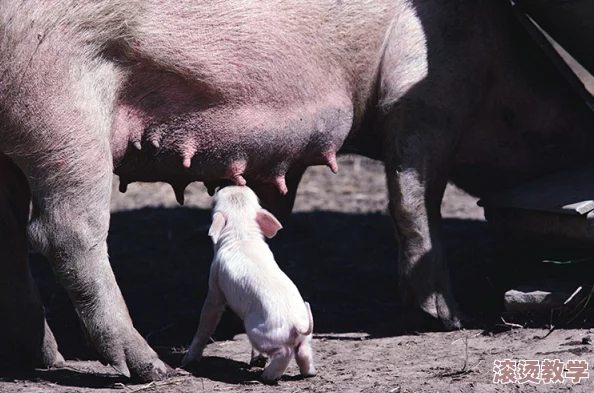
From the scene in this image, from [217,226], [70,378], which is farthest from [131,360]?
[217,226]

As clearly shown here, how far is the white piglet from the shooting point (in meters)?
3.56

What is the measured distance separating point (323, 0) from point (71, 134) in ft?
4.54

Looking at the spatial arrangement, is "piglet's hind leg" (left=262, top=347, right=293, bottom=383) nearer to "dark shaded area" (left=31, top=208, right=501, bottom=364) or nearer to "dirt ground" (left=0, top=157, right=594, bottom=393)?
"dirt ground" (left=0, top=157, right=594, bottom=393)

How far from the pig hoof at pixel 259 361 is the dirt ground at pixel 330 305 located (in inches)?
1.7

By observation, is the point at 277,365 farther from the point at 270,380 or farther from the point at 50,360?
the point at 50,360

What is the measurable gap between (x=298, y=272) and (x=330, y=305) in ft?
1.89

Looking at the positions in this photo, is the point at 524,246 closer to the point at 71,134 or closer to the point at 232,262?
the point at 232,262

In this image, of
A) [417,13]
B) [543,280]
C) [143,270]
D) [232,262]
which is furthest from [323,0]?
[143,270]

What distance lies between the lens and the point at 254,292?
365 centimetres

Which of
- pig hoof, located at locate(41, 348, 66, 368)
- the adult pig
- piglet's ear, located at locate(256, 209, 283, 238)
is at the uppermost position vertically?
the adult pig

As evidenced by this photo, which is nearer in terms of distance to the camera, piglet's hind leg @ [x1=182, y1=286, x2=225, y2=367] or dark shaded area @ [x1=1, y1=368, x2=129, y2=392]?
dark shaded area @ [x1=1, y1=368, x2=129, y2=392]

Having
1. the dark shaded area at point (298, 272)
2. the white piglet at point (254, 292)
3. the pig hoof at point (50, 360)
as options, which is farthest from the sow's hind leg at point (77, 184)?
the dark shaded area at point (298, 272)

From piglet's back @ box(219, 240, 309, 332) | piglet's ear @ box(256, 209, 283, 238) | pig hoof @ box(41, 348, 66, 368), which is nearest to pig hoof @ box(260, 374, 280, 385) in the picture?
piglet's back @ box(219, 240, 309, 332)

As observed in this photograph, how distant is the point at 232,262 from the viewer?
12.7 feet
